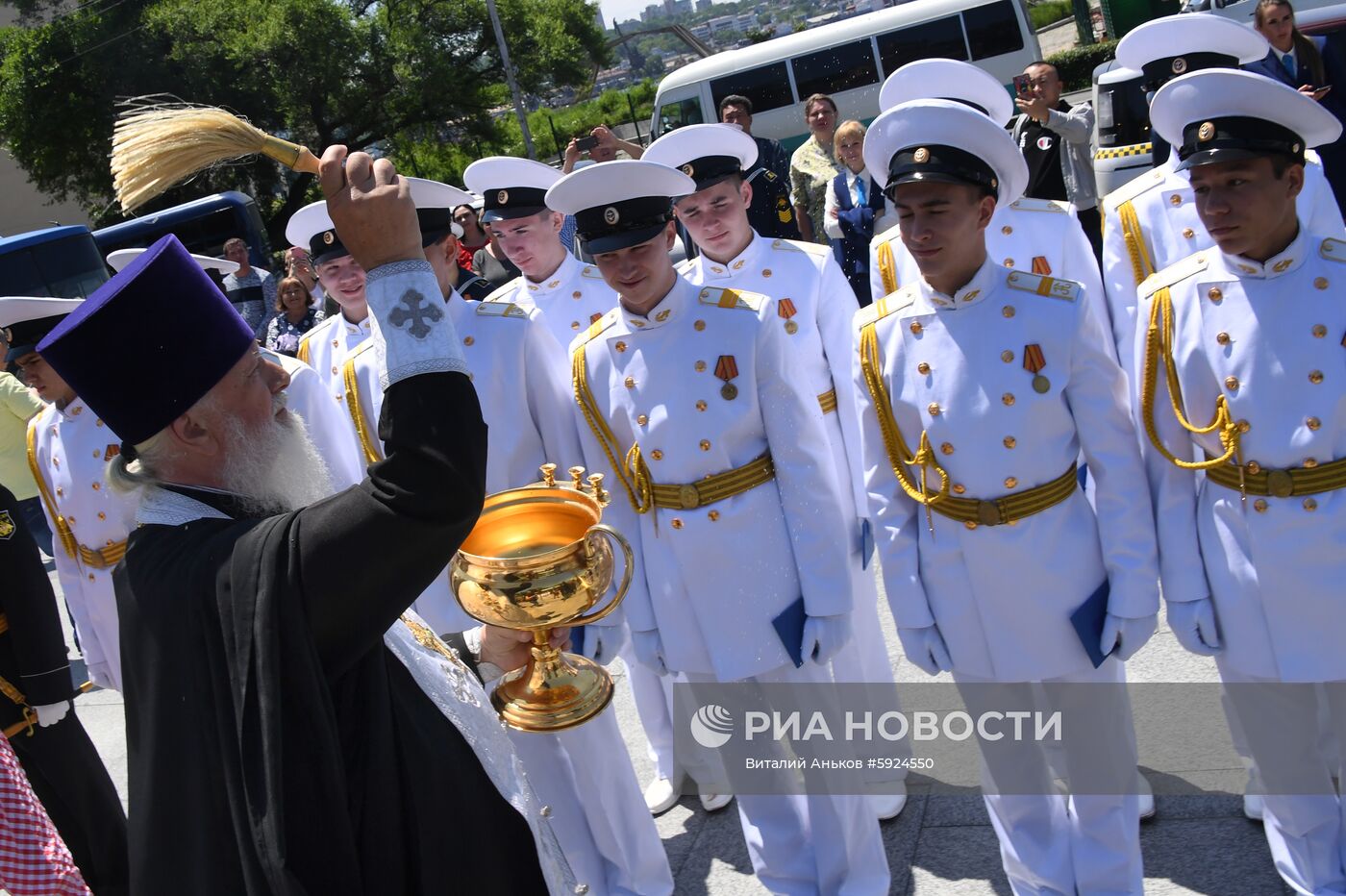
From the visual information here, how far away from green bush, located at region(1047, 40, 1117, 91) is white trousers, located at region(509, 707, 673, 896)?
26708 mm

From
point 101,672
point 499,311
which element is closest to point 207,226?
point 101,672

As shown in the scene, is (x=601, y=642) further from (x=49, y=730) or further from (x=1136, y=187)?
(x=1136, y=187)

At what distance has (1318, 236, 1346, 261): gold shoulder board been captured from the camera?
114 inches

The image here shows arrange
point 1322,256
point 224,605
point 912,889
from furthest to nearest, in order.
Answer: point 912,889, point 1322,256, point 224,605

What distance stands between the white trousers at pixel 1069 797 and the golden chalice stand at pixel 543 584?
135 centimetres

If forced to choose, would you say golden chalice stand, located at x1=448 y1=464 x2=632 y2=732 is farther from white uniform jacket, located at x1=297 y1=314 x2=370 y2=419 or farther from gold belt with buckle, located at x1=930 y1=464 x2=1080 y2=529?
white uniform jacket, located at x1=297 y1=314 x2=370 y2=419

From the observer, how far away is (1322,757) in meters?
3.23

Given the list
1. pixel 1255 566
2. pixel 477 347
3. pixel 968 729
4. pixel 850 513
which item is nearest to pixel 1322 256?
pixel 1255 566

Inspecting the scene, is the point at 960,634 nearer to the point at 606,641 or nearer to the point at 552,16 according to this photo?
the point at 606,641

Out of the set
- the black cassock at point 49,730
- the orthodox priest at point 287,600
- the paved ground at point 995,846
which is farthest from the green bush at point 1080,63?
the orthodox priest at point 287,600

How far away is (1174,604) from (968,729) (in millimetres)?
1305

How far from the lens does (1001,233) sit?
15.2 ft

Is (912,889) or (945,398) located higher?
(945,398)

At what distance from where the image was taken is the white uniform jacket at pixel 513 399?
155 inches
